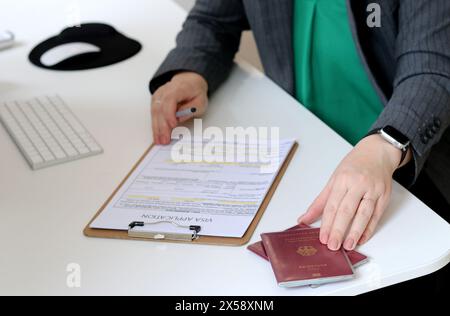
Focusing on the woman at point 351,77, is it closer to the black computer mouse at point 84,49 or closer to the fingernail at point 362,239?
the fingernail at point 362,239

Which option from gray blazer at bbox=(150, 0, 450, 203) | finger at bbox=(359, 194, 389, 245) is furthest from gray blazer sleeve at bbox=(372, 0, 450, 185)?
finger at bbox=(359, 194, 389, 245)

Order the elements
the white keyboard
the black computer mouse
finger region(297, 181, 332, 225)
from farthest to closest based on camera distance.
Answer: the black computer mouse < the white keyboard < finger region(297, 181, 332, 225)

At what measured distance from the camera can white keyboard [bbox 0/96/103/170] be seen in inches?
41.8

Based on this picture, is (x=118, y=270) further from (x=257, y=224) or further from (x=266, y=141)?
(x=266, y=141)

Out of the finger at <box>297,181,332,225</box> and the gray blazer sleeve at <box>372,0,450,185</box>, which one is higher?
the gray blazer sleeve at <box>372,0,450,185</box>

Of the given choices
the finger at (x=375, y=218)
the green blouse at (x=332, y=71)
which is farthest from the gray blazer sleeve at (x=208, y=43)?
the finger at (x=375, y=218)

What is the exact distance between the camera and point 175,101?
117 centimetres

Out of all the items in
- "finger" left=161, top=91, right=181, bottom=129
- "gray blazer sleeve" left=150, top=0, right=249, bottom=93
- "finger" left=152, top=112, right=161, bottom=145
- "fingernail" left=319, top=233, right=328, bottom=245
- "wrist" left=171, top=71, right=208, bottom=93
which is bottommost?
"finger" left=152, top=112, right=161, bottom=145

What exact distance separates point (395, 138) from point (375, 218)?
0.52ft

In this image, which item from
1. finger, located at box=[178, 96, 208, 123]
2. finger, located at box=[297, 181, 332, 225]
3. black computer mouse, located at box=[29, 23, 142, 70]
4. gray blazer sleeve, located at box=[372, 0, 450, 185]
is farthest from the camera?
black computer mouse, located at box=[29, 23, 142, 70]

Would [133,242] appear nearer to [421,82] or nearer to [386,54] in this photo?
[421,82]

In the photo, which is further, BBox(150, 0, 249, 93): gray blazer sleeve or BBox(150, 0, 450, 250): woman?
BBox(150, 0, 249, 93): gray blazer sleeve

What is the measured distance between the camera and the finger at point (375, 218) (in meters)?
0.81

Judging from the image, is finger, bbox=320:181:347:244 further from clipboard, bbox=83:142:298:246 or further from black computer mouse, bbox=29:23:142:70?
black computer mouse, bbox=29:23:142:70
